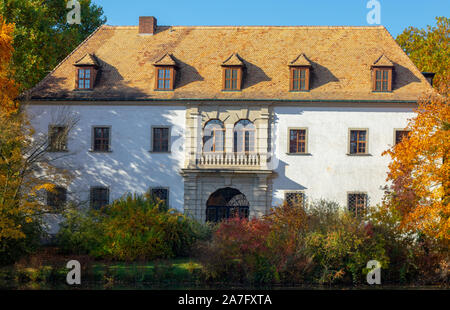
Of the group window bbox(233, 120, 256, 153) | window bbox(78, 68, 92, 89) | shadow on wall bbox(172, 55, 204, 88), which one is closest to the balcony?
window bbox(233, 120, 256, 153)

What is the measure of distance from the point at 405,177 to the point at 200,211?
1119 cm

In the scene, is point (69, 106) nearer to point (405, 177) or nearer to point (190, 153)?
point (190, 153)

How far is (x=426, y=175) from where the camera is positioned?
83.0 feet

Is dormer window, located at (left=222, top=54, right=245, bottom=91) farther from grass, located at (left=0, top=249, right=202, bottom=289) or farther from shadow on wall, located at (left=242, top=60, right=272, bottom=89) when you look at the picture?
grass, located at (left=0, top=249, right=202, bottom=289)

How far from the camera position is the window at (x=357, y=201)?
105ft

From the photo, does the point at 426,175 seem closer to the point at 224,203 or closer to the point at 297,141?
the point at 297,141

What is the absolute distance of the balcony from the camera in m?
32.1

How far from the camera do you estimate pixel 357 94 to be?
32.5 m

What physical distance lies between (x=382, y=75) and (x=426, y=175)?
9.08 m

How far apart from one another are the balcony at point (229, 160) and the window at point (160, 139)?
206 centimetres

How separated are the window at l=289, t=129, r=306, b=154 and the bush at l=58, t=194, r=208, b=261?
683 centimetres

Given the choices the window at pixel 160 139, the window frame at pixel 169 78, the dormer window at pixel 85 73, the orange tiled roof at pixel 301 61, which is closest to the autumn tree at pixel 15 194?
the dormer window at pixel 85 73

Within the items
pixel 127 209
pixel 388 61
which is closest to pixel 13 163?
pixel 127 209

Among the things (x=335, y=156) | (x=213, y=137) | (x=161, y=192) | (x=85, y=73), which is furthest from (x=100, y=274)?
(x=335, y=156)
